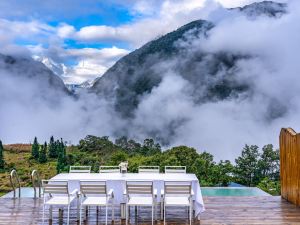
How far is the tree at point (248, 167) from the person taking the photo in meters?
11.6

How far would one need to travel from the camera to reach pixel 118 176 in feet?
24.1

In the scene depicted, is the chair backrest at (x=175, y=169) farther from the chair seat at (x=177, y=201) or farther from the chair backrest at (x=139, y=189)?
the chair backrest at (x=139, y=189)

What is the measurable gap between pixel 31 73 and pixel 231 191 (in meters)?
27.6

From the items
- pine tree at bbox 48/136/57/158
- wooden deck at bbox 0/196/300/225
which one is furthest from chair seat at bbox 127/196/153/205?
pine tree at bbox 48/136/57/158

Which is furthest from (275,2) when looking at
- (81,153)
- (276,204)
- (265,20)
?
(276,204)

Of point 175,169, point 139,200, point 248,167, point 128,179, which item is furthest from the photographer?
point 248,167

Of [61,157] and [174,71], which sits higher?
[174,71]

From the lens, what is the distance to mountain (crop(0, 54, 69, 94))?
104ft

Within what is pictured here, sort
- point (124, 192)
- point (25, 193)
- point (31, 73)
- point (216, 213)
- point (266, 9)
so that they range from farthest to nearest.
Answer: point (266, 9), point (31, 73), point (25, 193), point (216, 213), point (124, 192)

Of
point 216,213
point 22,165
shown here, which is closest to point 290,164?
point 216,213

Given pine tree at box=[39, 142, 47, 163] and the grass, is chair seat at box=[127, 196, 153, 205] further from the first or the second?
pine tree at box=[39, 142, 47, 163]

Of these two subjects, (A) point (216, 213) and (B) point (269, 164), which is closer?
(A) point (216, 213)

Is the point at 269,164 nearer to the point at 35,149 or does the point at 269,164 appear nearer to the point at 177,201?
the point at 177,201

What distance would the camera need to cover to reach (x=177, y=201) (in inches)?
247
